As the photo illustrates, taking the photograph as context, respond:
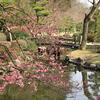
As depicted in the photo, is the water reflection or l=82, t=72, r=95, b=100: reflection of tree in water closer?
the water reflection

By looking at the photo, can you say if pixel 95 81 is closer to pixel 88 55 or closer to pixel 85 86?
pixel 85 86

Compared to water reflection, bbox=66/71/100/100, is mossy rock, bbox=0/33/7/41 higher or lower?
higher

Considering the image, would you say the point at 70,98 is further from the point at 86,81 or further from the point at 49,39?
the point at 49,39

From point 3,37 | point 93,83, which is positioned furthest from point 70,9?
point 93,83

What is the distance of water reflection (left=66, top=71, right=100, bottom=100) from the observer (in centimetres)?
1452

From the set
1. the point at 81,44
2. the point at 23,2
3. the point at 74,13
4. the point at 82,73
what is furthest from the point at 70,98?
the point at 74,13

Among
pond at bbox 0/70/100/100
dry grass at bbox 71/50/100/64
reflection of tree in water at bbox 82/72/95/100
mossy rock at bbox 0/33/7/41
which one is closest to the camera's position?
pond at bbox 0/70/100/100

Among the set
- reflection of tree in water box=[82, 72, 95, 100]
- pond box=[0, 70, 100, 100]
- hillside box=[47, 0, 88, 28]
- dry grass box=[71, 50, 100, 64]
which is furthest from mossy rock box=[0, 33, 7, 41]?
hillside box=[47, 0, 88, 28]

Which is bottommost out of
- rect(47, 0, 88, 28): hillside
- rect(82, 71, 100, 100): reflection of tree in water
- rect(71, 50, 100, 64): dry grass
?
rect(82, 71, 100, 100): reflection of tree in water

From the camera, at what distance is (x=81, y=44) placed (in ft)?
91.5

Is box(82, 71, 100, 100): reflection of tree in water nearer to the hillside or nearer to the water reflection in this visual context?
the water reflection

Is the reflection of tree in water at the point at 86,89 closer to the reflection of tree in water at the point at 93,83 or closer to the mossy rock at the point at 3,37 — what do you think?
the reflection of tree in water at the point at 93,83

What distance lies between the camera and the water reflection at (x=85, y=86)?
1452 cm

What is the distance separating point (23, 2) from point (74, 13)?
2120 centimetres
